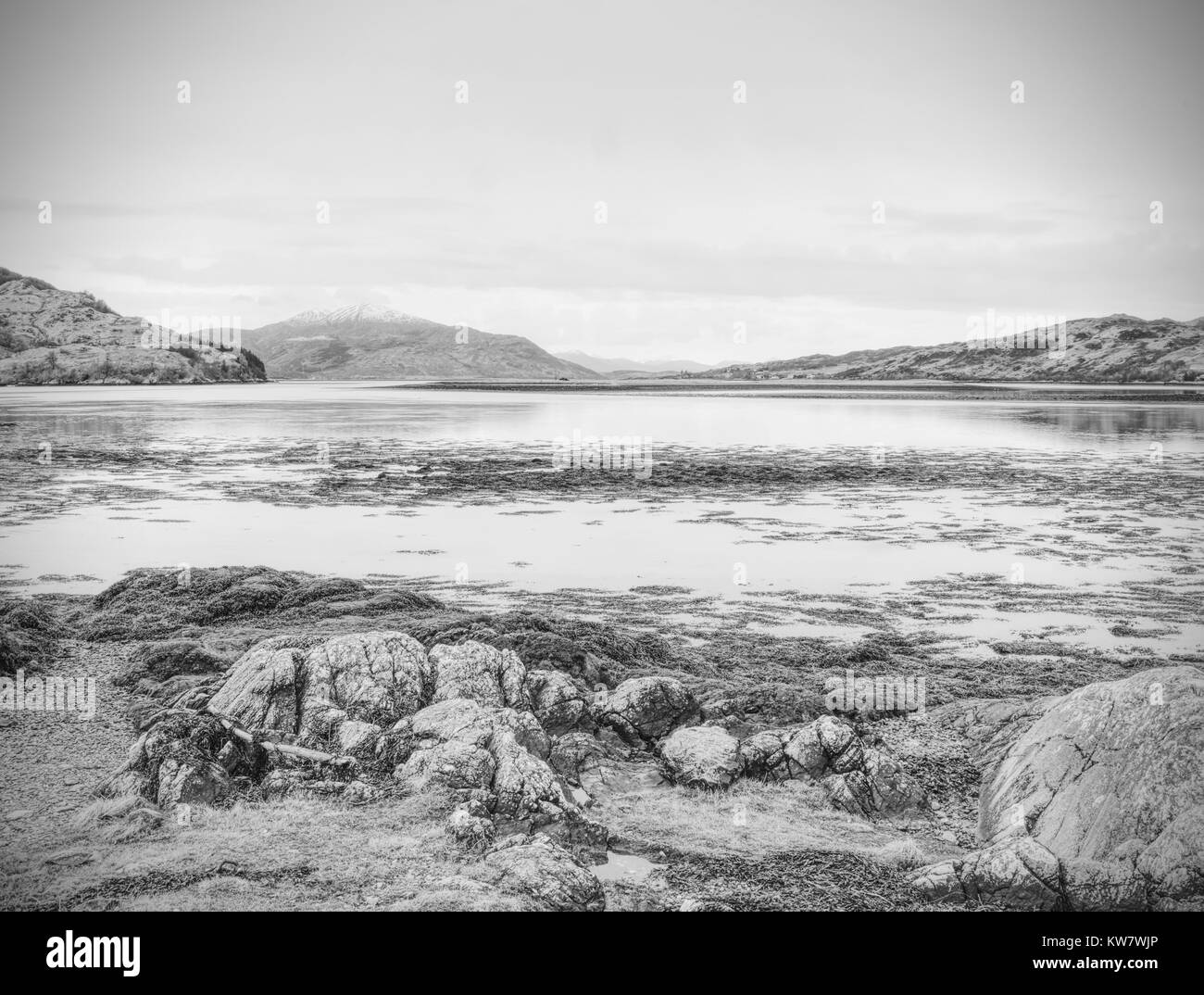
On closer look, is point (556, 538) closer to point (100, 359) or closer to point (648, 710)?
point (648, 710)

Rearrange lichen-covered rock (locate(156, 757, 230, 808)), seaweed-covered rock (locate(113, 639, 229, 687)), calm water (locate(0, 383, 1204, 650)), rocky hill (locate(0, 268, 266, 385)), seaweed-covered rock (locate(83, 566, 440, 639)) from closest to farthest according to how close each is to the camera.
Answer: lichen-covered rock (locate(156, 757, 230, 808))
seaweed-covered rock (locate(113, 639, 229, 687))
seaweed-covered rock (locate(83, 566, 440, 639))
calm water (locate(0, 383, 1204, 650))
rocky hill (locate(0, 268, 266, 385))

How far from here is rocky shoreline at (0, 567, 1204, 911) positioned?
7613 millimetres

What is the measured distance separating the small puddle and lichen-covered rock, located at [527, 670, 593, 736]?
252cm

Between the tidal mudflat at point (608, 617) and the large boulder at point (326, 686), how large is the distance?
502 millimetres

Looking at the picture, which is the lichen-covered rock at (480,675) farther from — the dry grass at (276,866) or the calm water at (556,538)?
the calm water at (556,538)

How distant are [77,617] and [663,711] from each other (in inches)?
405

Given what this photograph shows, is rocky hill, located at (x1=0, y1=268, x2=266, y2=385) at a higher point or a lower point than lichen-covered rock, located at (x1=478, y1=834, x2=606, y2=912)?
higher

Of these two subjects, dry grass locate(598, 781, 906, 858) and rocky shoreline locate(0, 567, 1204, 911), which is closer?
rocky shoreline locate(0, 567, 1204, 911)

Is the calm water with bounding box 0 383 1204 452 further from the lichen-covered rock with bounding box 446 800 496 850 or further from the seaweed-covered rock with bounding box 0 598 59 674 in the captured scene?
the lichen-covered rock with bounding box 446 800 496 850

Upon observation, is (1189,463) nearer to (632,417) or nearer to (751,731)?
(751,731)

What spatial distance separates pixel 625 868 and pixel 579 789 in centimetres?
155

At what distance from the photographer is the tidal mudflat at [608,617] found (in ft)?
26.6

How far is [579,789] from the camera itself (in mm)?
9750

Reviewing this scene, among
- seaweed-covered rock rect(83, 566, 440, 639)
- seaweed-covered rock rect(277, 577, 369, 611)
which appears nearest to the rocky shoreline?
seaweed-covered rock rect(83, 566, 440, 639)
